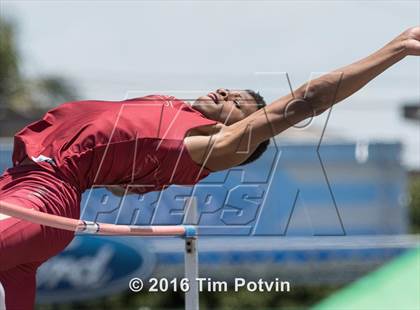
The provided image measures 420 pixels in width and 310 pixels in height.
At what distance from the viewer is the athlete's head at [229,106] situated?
13.3ft

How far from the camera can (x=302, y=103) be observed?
3824 mm

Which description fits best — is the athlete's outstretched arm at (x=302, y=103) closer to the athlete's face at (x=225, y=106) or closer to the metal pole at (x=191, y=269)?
the athlete's face at (x=225, y=106)

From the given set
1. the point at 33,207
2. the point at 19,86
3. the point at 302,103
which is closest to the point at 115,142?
the point at 33,207

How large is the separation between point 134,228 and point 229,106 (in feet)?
2.00

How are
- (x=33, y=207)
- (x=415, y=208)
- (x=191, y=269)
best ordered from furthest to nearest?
(x=415, y=208) < (x=191, y=269) < (x=33, y=207)

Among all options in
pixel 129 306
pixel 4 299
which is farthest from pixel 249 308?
pixel 4 299

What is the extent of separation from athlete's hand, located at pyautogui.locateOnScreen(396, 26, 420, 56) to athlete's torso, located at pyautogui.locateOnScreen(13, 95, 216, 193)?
30.2 inches

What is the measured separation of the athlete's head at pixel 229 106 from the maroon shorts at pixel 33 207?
61 centimetres

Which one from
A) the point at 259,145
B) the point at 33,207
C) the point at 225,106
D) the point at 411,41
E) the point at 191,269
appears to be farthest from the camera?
the point at 191,269

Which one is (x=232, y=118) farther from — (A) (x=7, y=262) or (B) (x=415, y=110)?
(B) (x=415, y=110)

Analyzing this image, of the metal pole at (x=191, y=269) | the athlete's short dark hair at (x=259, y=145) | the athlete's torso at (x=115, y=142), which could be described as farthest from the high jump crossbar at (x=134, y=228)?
the athlete's short dark hair at (x=259, y=145)

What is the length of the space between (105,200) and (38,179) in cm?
233

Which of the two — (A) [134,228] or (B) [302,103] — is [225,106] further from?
(A) [134,228]

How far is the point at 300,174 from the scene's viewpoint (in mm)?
13039
